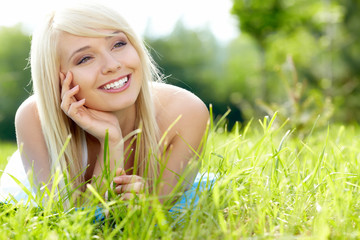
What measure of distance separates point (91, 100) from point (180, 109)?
23.1 inches

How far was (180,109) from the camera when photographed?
271 centimetres

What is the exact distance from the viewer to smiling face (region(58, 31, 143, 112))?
2.40m

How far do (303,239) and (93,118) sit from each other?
5.10 feet

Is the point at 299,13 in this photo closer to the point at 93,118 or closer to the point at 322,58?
the point at 322,58

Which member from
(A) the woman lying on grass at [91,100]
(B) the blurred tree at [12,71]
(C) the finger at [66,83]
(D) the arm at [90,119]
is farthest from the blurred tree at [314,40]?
(B) the blurred tree at [12,71]

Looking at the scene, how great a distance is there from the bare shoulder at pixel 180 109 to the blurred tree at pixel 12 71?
2654 centimetres

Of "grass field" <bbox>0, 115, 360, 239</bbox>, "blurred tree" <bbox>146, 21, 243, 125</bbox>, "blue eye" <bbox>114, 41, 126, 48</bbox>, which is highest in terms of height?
"blue eye" <bbox>114, 41, 126, 48</bbox>

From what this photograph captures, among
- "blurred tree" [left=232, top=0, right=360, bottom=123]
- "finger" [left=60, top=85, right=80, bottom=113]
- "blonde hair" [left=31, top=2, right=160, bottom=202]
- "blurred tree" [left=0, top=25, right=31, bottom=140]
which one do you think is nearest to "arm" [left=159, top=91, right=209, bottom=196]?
"blonde hair" [left=31, top=2, right=160, bottom=202]

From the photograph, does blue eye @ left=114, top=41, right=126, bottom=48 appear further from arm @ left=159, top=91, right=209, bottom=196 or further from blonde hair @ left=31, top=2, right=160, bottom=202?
arm @ left=159, top=91, right=209, bottom=196

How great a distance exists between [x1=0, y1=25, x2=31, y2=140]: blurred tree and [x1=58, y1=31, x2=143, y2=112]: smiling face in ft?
87.8

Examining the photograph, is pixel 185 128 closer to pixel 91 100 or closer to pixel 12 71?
pixel 91 100

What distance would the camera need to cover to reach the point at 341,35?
20219 millimetres

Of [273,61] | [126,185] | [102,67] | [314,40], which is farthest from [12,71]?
[126,185]

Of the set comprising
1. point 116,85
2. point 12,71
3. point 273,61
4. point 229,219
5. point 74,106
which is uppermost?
point 116,85
